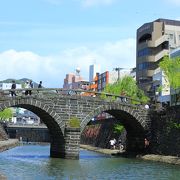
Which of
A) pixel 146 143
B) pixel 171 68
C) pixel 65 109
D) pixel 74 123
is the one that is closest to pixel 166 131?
pixel 146 143

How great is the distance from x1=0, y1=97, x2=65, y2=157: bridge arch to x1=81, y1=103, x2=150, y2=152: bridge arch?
2703 mm

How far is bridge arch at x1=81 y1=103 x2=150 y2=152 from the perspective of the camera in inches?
1978

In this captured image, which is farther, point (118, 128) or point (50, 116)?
point (118, 128)

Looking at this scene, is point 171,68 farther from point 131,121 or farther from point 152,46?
point 152,46

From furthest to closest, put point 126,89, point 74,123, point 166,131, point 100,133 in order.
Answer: point 100,133
point 126,89
point 166,131
point 74,123

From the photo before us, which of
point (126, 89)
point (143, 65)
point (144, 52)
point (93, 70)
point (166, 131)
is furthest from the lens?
point (93, 70)

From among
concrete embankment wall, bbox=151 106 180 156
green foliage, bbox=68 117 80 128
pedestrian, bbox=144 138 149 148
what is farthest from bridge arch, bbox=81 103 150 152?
concrete embankment wall, bbox=151 106 180 156

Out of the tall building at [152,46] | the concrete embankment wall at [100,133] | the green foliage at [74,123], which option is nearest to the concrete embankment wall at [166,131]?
the green foliage at [74,123]

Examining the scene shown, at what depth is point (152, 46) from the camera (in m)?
90.9

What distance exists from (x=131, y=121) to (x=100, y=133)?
26.7m

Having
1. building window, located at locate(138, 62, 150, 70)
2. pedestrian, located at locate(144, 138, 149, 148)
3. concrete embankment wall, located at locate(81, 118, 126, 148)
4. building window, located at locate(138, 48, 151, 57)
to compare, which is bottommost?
pedestrian, located at locate(144, 138, 149, 148)

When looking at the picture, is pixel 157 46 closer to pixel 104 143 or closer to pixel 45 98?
pixel 104 143

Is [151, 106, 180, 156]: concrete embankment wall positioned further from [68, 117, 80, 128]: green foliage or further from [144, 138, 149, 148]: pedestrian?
[68, 117, 80, 128]: green foliage

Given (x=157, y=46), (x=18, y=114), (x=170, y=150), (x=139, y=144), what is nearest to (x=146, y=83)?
(x=157, y=46)
